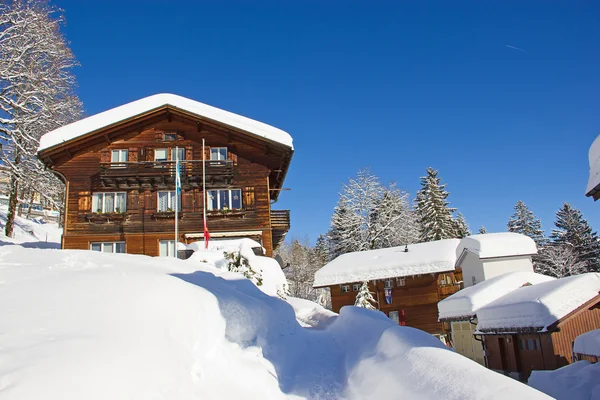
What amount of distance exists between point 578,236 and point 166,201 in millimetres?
47288

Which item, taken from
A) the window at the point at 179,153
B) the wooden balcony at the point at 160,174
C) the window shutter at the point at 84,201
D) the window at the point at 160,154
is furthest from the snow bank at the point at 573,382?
the window shutter at the point at 84,201

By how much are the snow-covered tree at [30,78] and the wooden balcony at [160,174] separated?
171 inches

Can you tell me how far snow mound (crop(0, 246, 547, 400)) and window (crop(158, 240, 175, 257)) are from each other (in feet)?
53.6

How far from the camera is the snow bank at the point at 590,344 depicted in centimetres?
1263

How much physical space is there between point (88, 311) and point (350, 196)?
168 feet

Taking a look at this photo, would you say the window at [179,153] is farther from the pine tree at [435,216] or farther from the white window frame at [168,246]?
the pine tree at [435,216]

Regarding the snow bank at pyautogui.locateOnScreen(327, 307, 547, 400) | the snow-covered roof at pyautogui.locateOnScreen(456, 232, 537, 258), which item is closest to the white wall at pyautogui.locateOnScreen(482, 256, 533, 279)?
the snow-covered roof at pyautogui.locateOnScreen(456, 232, 537, 258)

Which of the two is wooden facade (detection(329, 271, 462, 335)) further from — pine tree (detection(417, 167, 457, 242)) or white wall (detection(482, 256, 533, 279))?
pine tree (detection(417, 167, 457, 242))

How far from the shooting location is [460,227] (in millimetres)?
61031

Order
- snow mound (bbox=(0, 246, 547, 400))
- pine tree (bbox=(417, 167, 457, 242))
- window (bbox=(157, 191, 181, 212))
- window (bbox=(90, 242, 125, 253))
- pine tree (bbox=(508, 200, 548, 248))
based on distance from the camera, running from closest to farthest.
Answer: snow mound (bbox=(0, 246, 547, 400))
window (bbox=(90, 242, 125, 253))
window (bbox=(157, 191, 181, 212))
pine tree (bbox=(417, 167, 457, 242))
pine tree (bbox=(508, 200, 548, 248))

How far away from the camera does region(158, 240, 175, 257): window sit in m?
28.5

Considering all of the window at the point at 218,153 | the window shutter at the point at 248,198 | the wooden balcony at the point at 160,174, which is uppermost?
the window at the point at 218,153

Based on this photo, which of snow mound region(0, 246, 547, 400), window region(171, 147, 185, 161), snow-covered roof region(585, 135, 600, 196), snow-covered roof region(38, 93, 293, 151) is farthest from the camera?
window region(171, 147, 185, 161)

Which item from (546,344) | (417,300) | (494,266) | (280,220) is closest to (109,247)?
(280,220)
